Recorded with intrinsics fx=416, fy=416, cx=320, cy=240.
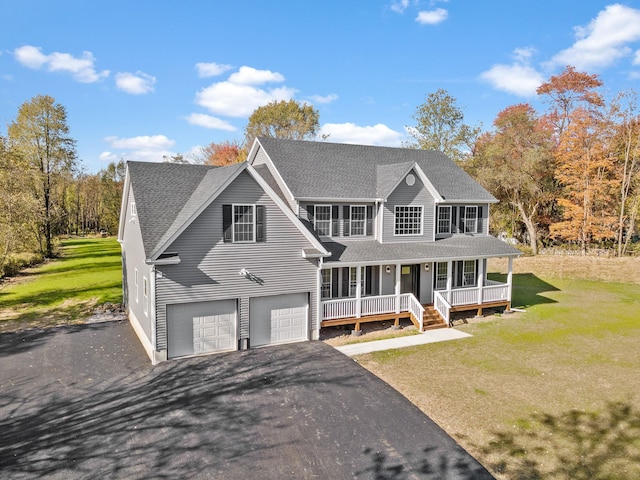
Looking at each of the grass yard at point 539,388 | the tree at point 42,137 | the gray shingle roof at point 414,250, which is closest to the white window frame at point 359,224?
the gray shingle roof at point 414,250

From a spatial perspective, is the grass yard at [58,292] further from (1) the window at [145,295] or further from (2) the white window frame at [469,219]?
(2) the white window frame at [469,219]

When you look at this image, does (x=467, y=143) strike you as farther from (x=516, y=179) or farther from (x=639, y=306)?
(x=639, y=306)

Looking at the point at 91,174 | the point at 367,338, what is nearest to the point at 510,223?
the point at 367,338

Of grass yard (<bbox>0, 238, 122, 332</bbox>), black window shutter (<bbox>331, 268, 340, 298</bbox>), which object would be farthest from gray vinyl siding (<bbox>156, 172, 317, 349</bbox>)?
grass yard (<bbox>0, 238, 122, 332</bbox>)

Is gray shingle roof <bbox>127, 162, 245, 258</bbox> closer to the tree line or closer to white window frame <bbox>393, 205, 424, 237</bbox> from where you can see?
white window frame <bbox>393, 205, 424, 237</bbox>

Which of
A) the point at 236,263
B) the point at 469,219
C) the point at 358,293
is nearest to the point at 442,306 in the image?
the point at 358,293

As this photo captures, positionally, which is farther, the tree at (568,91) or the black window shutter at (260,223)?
the tree at (568,91)

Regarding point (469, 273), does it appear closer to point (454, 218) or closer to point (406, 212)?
point (454, 218)
